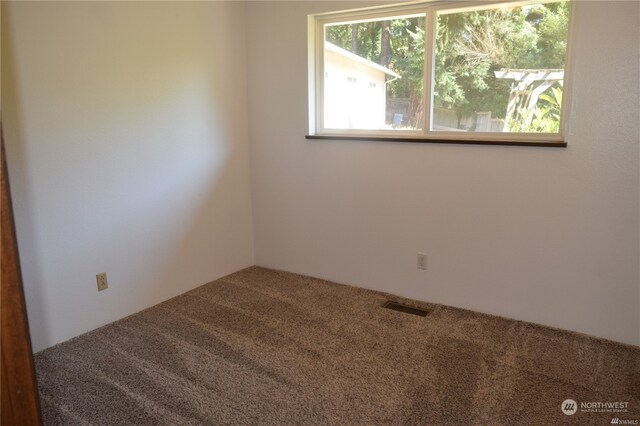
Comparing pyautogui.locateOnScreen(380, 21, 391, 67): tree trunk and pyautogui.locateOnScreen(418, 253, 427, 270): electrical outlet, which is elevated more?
pyautogui.locateOnScreen(380, 21, 391, 67): tree trunk

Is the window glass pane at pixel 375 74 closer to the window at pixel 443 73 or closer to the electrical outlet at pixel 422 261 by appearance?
the window at pixel 443 73

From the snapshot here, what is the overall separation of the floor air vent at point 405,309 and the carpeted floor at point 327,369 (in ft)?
0.16

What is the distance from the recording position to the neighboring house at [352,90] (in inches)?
119

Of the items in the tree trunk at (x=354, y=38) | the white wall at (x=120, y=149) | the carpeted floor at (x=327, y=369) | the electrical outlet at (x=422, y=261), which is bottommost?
the carpeted floor at (x=327, y=369)

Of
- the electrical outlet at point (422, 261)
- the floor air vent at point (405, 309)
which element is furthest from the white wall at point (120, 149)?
the electrical outlet at point (422, 261)

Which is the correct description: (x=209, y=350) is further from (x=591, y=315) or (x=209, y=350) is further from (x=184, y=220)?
(x=591, y=315)

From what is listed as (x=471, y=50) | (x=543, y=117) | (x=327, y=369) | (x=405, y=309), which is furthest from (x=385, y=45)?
(x=327, y=369)

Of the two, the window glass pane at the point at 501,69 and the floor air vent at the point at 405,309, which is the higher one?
the window glass pane at the point at 501,69

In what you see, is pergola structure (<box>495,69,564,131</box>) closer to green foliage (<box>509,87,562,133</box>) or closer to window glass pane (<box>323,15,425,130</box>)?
green foliage (<box>509,87,562,133</box>)

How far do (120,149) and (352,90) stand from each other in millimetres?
1618

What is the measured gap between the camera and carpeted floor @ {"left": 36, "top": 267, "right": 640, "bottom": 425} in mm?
1852

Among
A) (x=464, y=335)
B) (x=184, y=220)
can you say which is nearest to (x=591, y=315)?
(x=464, y=335)

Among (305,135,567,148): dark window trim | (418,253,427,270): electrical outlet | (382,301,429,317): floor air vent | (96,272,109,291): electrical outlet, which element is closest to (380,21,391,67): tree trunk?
(305,135,567,148): dark window trim

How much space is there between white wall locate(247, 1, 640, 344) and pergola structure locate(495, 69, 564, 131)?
170mm
